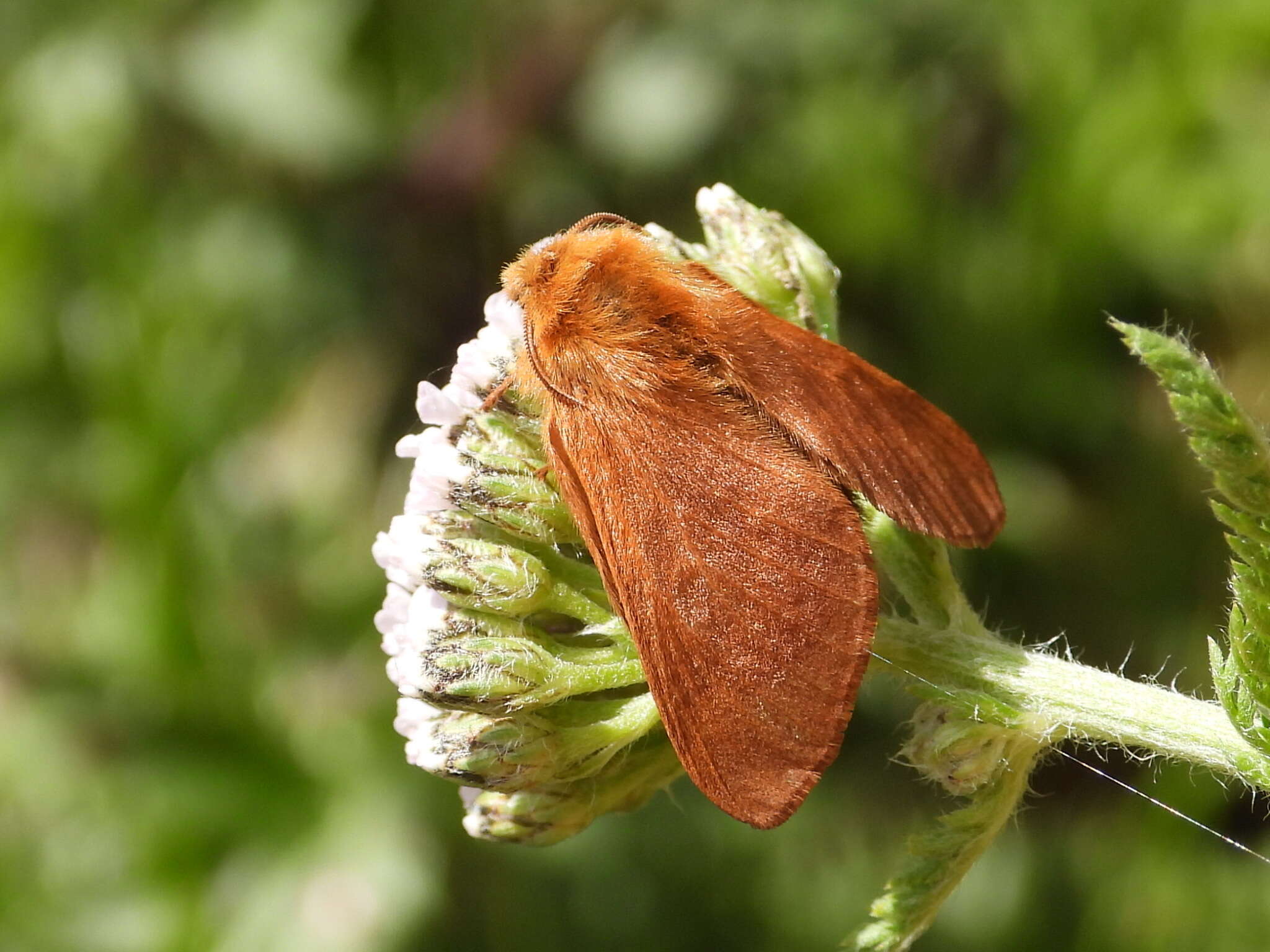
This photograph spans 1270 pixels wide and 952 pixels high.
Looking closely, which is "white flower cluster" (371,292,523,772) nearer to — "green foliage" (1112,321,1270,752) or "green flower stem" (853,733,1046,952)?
"green flower stem" (853,733,1046,952)

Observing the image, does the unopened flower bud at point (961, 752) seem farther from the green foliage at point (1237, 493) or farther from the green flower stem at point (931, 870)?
the green foliage at point (1237, 493)

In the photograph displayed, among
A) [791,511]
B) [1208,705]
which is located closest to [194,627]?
[791,511]

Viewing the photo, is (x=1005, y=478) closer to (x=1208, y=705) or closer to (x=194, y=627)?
(x=1208, y=705)

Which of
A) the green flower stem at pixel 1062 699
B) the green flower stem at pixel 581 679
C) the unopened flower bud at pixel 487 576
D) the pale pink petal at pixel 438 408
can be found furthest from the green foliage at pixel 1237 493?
the pale pink petal at pixel 438 408

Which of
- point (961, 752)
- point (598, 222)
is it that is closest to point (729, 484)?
point (961, 752)

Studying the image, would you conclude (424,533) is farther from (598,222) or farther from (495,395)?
(598,222)

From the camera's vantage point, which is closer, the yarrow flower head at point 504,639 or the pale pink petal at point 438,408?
the yarrow flower head at point 504,639
